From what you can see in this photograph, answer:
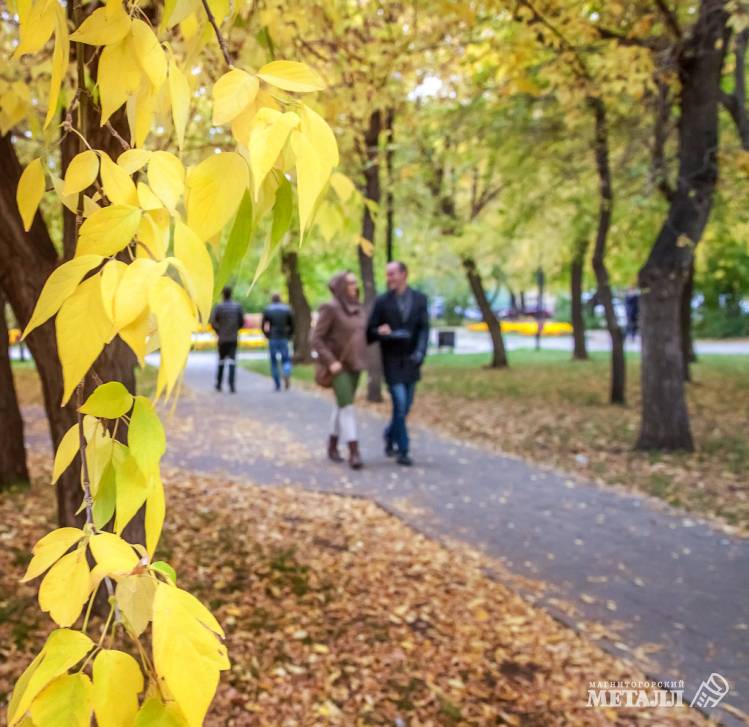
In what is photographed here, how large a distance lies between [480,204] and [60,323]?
1963cm

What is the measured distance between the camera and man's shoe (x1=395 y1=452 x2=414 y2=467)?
8266 millimetres

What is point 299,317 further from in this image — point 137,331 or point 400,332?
point 137,331

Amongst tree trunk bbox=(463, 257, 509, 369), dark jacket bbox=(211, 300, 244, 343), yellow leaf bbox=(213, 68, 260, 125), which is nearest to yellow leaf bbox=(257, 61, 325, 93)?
yellow leaf bbox=(213, 68, 260, 125)

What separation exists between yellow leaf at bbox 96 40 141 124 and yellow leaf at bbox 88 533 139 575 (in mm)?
681

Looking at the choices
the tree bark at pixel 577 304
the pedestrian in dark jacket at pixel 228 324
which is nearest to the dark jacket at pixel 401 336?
the pedestrian in dark jacket at pixel 228 324

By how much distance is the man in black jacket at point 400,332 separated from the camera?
766 cm

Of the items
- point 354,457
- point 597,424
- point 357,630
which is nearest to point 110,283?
point 357,630

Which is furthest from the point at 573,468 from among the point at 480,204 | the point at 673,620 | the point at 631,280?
the point at 631,280

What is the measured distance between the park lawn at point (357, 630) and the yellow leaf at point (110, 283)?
6.27 ft

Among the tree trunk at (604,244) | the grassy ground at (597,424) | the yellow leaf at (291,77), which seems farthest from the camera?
the tree trunk at (604,244)

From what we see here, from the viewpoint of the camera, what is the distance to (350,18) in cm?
676

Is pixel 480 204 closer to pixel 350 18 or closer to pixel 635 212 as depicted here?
pixel 635 212

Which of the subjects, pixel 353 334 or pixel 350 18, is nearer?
Result: pixel 350 18

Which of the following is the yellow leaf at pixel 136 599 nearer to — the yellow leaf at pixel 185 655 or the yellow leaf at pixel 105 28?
the yellow leaf at pixel 185 655
